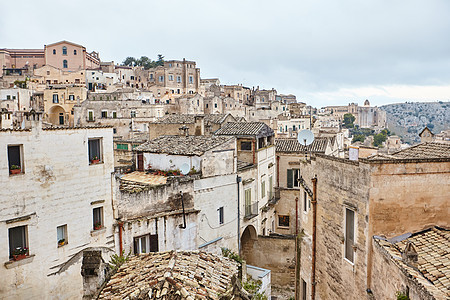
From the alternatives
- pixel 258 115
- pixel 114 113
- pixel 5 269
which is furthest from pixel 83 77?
pixel 5 269

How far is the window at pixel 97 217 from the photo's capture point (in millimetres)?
16750

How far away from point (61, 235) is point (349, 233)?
11493mm

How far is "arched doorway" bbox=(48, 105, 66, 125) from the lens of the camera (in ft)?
202

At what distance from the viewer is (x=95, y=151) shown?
17.1 metres

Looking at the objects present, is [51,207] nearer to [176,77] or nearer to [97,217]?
[97,217]

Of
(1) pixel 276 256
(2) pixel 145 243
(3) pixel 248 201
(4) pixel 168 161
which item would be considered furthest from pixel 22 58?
(2) pixel 145 243

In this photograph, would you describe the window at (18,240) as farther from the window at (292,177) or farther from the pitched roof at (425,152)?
the window at (292,177)

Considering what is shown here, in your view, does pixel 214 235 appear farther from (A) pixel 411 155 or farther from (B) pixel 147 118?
(B) pixel 147 118

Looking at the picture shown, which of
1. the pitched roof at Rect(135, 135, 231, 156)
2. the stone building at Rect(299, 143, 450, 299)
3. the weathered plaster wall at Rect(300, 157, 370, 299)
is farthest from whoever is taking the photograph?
the pitched roof at Rect(135, 135, 231, 156)

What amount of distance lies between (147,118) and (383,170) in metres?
44.1

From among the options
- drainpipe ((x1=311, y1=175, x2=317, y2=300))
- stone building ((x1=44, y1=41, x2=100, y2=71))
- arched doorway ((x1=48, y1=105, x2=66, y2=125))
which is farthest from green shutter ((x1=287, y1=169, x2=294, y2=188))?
stone building ((x1=44, y1=41, x2=100, y2=71))

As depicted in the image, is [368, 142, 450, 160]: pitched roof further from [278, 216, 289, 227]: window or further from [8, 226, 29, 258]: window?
[278, 216, 289, 227]: window

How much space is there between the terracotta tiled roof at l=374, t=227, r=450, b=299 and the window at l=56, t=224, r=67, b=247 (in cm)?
1211

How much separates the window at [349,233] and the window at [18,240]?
38.8ft
